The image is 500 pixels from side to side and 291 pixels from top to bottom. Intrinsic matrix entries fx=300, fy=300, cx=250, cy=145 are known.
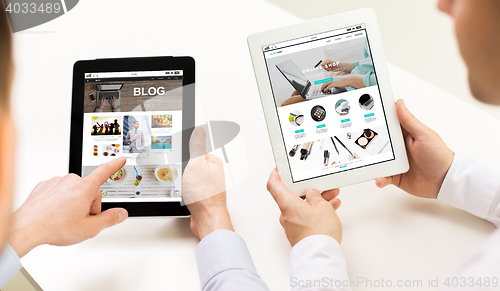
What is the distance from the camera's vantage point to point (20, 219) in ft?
1.81

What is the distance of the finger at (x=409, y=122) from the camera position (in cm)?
63

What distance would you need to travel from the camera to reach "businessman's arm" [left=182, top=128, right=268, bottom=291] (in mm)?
586

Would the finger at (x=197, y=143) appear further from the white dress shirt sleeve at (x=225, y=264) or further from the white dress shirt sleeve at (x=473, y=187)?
the white dress shirt sleeve at (x=473, y=187)

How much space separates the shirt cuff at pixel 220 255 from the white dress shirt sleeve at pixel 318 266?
0.09 metres

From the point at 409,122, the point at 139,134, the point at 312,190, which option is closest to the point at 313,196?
the point at 312,190

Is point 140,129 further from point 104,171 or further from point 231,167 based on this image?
point 231,167

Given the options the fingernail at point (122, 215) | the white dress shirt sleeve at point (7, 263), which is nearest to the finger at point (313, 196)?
the fingernail at point (122, 215)

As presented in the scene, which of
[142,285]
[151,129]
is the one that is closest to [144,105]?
[151,129]

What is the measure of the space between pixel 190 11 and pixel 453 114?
78 cm

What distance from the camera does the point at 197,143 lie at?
685 mm

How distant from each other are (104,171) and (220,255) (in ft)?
Result: 0.97

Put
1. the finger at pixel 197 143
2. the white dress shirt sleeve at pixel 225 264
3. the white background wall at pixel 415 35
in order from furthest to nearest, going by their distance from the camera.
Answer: the white background wall at pixel 415 35, the finger at pixel 197 143, the white dress shirt sleeve at pixel 225 264

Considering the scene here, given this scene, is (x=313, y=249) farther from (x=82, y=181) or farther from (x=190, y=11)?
(x=190, y=11)

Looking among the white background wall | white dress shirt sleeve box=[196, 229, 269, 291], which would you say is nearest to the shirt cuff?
white dress shirt sleeve box=[196, 229, 269, 291]
